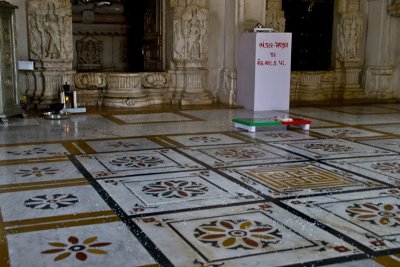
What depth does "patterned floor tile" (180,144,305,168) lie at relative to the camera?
4.88 metres

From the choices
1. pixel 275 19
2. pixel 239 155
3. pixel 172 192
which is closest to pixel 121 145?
pixel 239 155

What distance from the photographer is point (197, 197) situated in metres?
3.74

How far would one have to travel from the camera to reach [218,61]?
9500 millimetres

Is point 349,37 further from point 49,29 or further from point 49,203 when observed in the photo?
point 49,203

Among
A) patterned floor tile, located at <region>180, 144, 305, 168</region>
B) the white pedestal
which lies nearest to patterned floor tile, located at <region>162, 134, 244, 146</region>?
patterned floor tile, located at <region>180, 144, 305, 168</region>

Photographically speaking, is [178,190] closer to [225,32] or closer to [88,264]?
[88,264]

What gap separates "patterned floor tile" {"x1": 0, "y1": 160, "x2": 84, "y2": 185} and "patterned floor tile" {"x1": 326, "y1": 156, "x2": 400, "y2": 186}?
2.42 m

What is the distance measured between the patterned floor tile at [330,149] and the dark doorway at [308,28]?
210 inches

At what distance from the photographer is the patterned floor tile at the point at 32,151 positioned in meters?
4.93

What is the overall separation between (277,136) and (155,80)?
3523 millimetres

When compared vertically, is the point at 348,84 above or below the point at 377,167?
above

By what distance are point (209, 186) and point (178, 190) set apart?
0.89 feet

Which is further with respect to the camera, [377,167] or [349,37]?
[349,37]

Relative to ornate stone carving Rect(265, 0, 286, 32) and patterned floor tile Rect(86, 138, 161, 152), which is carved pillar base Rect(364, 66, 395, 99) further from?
patterned floor tile Rect(86, 138, 161, 152)
